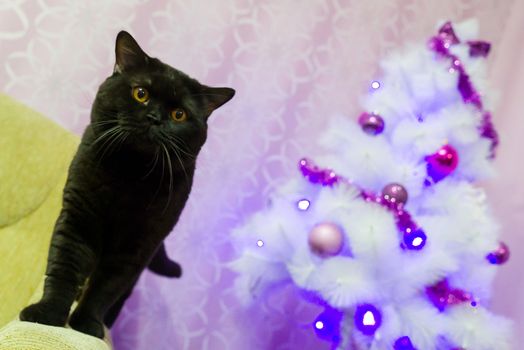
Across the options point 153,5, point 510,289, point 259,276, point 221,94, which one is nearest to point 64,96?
point 153,5

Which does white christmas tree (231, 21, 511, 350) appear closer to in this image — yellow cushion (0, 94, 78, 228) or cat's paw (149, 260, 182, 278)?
cat's paw (149, 260, 182, 278)

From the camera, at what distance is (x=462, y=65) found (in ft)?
4.26

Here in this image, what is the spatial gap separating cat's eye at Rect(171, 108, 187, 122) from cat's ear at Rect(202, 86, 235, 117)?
71 mm

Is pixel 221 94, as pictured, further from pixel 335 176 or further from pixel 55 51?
pixel 55 51

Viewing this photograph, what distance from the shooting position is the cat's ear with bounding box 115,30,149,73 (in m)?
0.91

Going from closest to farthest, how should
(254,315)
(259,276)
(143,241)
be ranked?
(143,241), (259,276), (254,315)

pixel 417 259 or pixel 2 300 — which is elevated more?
pixel 417 259

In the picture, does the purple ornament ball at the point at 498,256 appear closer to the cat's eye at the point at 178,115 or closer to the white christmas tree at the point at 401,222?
the white christmas tree at the point at 401,222

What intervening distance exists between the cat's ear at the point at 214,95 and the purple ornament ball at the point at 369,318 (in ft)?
1.77

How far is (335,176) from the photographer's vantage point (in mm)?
1167

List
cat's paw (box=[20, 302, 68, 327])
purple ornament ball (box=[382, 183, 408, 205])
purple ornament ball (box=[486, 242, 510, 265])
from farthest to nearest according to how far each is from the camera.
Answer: purple ornament ball (box=[486, 242, 510, 265]), purple ornament ball (box=[382, 183, 408, 205]), cat's paw (box=[20, 302, 68, 327])

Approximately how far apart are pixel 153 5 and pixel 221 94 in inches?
23.9

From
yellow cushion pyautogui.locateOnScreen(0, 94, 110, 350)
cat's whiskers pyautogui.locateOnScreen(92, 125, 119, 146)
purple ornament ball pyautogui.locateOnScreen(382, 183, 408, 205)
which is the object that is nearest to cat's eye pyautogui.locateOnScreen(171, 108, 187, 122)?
cat's whiskers pyautogui.locateOnScreen(92, 125, 119, 146)

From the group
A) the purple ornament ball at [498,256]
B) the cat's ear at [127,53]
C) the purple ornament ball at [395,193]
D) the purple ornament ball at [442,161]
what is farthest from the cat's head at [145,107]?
the purple ornament ball at [498,256]
